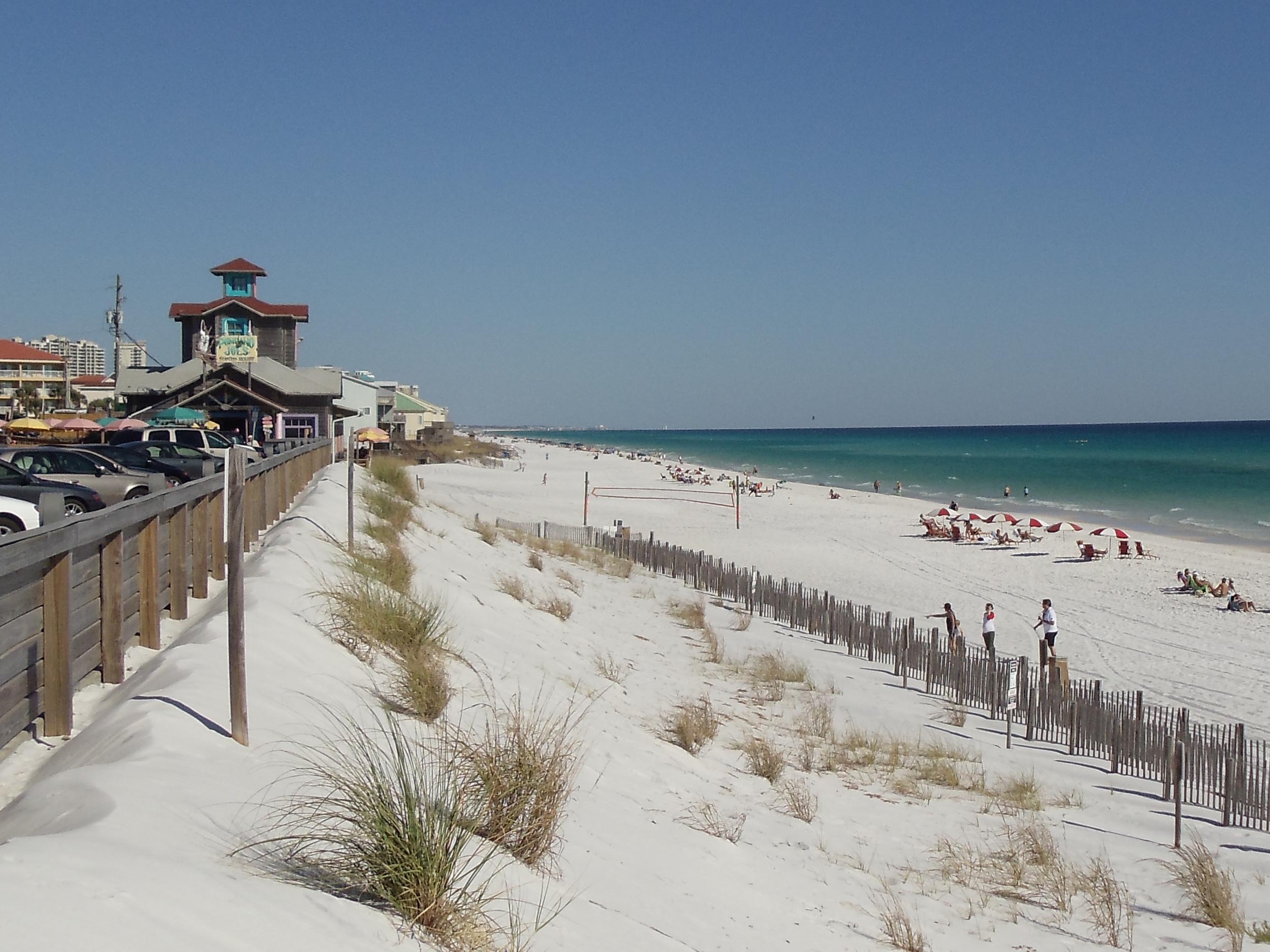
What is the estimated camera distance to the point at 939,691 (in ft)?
48.1

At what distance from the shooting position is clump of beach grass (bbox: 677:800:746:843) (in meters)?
7.21

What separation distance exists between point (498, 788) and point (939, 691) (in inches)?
428

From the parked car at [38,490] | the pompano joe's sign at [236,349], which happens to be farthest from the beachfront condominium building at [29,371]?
the parked car at [38,490]

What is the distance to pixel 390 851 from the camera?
3949mm

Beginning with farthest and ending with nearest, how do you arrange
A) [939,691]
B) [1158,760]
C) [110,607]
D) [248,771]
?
[939,691], [1158,760], [110,607], [248,771]

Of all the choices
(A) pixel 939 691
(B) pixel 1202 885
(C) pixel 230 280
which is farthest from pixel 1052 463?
(B) pixel 1202 885

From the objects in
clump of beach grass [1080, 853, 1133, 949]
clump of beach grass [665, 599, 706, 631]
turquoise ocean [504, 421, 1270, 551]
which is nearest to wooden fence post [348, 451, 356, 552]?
clump of beach grass [665, 599, 706, 631]

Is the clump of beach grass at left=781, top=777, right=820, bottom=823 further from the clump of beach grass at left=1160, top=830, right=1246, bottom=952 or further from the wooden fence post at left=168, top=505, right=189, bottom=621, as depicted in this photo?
the wooden fence post at left=168, top=505, right=189, bottom=621

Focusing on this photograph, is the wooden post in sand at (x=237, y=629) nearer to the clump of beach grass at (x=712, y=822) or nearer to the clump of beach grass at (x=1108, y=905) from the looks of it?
the clump of beach grass at (x=712, y=822)

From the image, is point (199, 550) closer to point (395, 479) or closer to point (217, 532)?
point (217, 532)

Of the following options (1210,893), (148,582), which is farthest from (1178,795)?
(148,582)

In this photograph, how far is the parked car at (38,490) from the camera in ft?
39.3

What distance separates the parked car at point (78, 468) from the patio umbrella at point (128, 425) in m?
15.7

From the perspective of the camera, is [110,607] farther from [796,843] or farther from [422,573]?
[422,573]
